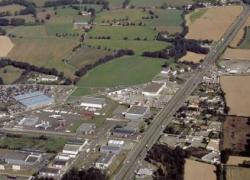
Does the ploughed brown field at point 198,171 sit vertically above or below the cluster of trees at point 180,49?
below

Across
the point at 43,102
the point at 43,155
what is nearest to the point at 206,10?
the point at 43,102

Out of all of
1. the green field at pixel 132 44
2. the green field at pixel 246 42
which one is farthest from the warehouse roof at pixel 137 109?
the green field at pixel 246 42

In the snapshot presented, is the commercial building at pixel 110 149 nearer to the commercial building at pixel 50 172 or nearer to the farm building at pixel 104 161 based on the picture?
the farm building at pixel 104 161

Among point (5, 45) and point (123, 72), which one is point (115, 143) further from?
point (5, 45)

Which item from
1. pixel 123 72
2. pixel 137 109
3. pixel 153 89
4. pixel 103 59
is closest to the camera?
pixel 137 109

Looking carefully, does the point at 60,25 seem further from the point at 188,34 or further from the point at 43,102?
the point at 43,102

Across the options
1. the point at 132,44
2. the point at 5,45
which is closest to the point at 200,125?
the point at 132,44
